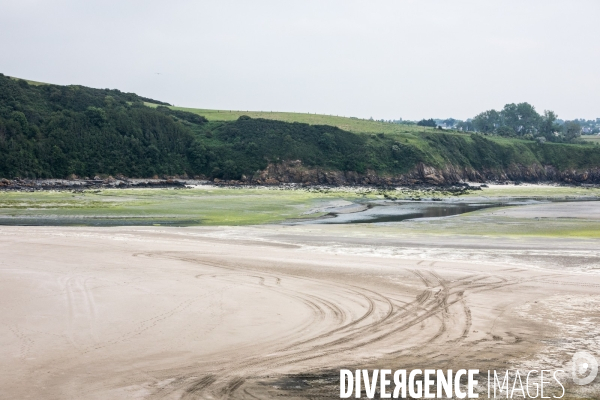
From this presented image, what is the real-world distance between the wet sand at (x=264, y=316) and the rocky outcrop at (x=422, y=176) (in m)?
58.3

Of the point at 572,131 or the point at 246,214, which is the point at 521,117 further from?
the point at 246,214

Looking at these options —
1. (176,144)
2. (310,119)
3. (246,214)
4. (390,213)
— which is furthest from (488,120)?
(246,214)

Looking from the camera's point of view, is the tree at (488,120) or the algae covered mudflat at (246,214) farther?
the tree at (488,120)

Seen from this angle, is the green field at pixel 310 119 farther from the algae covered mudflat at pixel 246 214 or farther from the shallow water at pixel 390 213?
the shallow water at pixel 390 213

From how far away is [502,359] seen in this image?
9.60 metres

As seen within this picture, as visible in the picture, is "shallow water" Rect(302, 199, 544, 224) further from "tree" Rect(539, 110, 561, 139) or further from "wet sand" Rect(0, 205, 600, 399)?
"tree" Rect(539, 110, 561, 139)

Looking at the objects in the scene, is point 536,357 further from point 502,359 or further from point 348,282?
point 348,282

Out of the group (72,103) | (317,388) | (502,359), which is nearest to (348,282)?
(502,359)

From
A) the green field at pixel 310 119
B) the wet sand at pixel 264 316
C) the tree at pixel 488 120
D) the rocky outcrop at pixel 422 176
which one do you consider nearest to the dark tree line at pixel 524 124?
the tree at pixel 488 120

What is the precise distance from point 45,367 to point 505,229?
26.9 metres

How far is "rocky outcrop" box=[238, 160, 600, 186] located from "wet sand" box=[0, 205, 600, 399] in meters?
58.3

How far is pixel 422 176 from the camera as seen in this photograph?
90.8 meters

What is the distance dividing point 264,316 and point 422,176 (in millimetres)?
81415

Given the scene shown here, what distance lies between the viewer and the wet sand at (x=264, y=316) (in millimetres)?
8664
